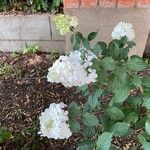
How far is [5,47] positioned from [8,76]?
379 millimetres

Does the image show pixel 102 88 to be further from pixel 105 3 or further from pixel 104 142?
pixel 105 3

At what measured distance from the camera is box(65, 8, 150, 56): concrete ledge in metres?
2.80

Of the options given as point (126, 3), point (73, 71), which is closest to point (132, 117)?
point (73, 71)

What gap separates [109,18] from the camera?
2.84m

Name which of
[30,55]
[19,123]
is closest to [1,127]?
[19,123]

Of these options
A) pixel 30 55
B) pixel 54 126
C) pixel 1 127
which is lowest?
pixel 1 127

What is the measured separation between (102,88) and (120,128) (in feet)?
0.95

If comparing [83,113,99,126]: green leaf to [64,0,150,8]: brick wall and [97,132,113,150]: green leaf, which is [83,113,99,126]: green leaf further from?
[64,0,150,8]: brick wall

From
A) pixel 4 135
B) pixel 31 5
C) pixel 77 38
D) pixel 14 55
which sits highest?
pixel 77 38

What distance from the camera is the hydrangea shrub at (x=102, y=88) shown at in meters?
1.47

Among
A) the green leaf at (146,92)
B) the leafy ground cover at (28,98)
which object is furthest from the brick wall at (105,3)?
the green leaf at (146,92)

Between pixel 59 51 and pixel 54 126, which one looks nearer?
pixel 54 126

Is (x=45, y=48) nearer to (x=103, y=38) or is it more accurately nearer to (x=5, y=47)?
(x=5, y=47)

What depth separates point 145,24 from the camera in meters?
2.86
